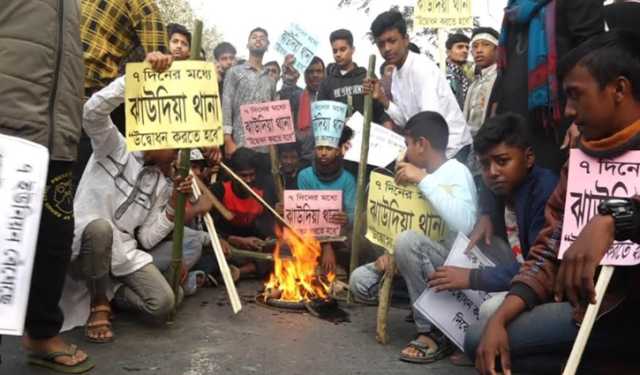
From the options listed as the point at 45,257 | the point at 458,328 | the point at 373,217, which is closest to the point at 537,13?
the point at 373,217

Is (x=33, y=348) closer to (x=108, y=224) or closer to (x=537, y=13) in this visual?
(x=108, y=224)

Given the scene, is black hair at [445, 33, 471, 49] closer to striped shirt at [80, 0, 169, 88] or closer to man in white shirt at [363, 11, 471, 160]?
man in white shirt at [363, 11, 471, 160]

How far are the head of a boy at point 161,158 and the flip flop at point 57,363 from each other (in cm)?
138

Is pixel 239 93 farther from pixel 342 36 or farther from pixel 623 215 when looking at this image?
pixel 623 215

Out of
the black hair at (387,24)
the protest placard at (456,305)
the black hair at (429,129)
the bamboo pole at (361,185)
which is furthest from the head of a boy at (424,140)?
the black hair at (387,24)

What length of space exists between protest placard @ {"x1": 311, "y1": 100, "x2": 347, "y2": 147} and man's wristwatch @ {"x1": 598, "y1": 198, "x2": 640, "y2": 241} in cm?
383

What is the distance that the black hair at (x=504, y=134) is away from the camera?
11.3 feet

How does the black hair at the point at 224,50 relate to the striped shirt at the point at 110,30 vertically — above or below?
above

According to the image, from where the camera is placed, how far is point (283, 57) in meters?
8.23

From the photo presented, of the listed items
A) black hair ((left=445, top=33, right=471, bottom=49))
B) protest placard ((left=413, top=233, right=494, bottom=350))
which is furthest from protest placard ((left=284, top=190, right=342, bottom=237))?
black hair ((left=445, top=33, right=471, bottom=49))

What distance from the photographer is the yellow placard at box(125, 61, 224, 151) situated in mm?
3947

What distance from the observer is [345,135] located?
→ 601cm

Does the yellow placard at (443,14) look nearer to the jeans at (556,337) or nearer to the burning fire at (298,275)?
the burning fire at (298,275)

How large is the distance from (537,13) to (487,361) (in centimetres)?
267
